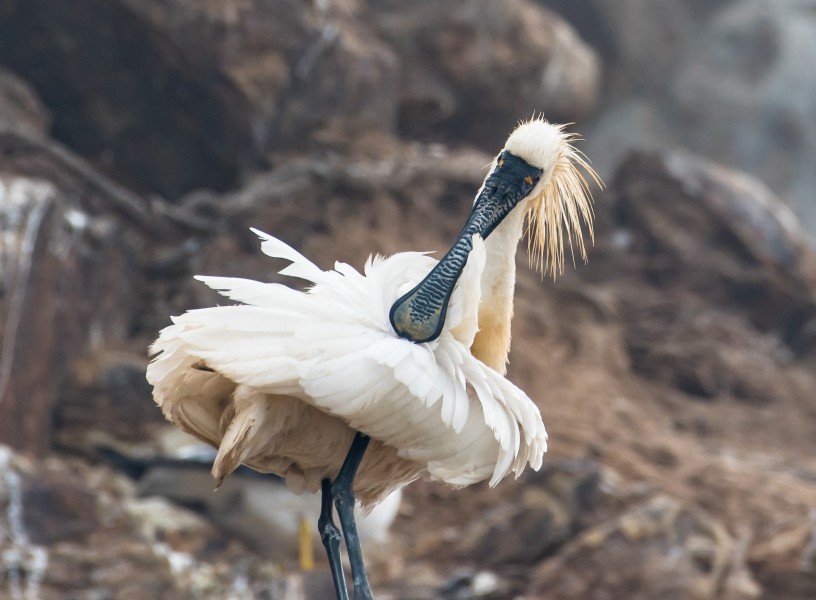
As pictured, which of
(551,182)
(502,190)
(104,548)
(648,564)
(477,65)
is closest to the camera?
(502,190)

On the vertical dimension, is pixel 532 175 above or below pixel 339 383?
above

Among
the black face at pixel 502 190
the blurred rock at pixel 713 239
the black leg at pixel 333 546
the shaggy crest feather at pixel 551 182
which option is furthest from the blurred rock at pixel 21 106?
the black leg at pixel 333 546

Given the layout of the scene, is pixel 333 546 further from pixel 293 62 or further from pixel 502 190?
pixel 293 62

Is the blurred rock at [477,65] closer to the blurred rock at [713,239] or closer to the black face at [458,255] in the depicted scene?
the blurred rock at [713,239]

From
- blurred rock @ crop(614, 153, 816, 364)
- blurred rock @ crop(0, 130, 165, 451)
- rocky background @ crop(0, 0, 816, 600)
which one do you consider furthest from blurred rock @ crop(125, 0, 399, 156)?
blurred rock @ crop(614, 153, 816, 364)

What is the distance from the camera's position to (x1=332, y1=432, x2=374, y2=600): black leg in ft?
14.5

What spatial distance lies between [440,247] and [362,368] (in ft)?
26.8

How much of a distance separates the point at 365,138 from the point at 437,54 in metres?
2.20

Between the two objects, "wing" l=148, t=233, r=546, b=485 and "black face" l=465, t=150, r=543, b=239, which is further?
"black face" l=465, t=150, r=543, b=239

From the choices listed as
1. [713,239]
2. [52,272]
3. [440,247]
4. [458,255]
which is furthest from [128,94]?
[458,255]

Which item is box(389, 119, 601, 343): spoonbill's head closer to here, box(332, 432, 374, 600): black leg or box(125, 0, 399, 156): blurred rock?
box(332, 432, 374, 600): black leg

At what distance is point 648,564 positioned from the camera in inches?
346

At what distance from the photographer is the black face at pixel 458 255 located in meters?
4.46

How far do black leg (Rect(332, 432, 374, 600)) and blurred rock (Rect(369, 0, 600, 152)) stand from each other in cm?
1050
